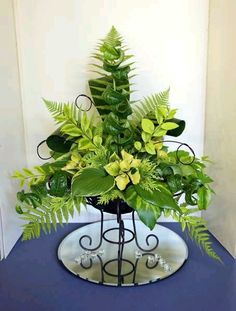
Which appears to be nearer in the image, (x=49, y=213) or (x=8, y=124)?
(x=49, y=213)

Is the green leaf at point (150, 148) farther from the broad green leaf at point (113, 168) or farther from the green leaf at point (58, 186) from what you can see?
the green leaf at point (58, 186)

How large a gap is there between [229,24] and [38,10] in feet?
2.47

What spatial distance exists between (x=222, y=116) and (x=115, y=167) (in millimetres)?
543

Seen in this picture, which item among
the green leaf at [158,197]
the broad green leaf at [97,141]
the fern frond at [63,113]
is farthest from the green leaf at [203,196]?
the fern frond at [63,113]

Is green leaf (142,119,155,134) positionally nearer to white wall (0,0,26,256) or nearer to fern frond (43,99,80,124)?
fern frond (43,99,80,124)

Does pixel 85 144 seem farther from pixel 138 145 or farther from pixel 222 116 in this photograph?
pixel 222 116

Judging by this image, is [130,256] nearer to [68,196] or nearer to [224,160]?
[68,196]

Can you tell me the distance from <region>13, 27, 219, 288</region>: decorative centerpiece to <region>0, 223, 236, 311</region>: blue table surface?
6.7 inches

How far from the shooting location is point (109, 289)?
117 centimetres

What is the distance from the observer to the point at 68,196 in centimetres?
111

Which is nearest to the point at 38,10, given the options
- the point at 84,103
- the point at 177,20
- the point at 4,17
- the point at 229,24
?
the point at 4,17

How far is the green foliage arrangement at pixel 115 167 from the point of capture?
40.9 inches

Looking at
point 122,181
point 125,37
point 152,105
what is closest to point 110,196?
point 122,181

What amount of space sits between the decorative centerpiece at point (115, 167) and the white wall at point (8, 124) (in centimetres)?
18
